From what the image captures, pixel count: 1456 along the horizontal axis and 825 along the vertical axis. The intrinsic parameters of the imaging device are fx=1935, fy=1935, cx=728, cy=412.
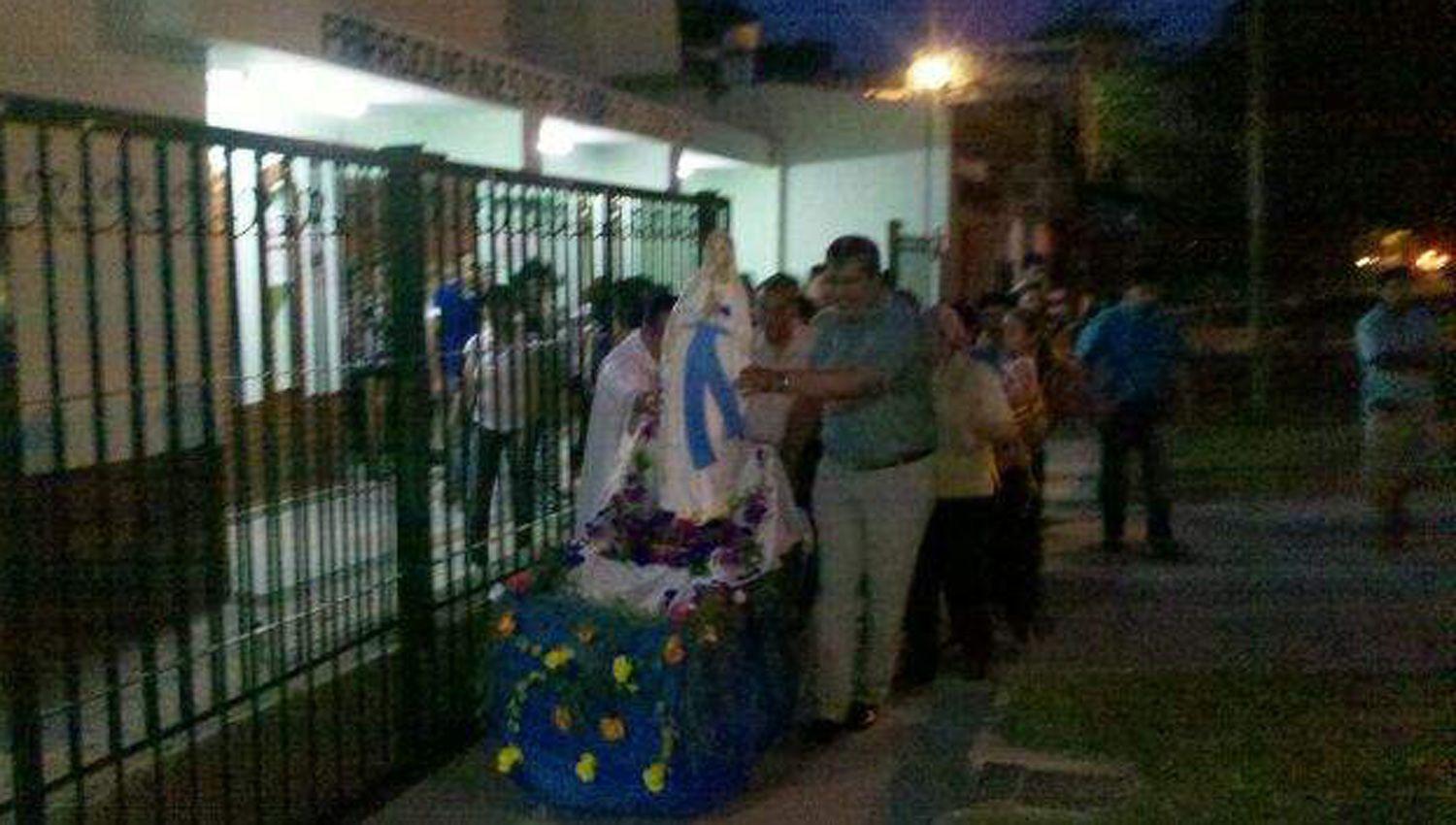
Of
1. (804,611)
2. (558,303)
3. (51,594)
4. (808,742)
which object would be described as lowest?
(808,742)

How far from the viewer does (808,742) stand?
6.74m

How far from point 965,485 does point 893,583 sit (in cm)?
96

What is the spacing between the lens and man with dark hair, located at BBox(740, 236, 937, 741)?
6.73 m

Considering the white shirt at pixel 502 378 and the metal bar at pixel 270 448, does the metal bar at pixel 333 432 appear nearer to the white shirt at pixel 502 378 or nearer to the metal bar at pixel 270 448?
the metal bar at pixel 270 448

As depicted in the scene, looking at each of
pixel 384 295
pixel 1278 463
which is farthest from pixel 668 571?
pixel 1278 463

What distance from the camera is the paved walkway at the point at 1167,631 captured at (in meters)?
6.13

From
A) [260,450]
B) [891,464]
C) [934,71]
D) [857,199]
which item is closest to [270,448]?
[260,450]

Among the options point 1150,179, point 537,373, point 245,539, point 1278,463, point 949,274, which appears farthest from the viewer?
point 1150,179

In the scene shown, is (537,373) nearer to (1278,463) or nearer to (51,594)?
(51,594)

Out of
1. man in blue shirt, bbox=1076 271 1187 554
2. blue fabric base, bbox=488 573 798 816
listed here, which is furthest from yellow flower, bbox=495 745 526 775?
man in blue shirt, bbox=1076 271 1187 554

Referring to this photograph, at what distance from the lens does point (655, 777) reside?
5680mm

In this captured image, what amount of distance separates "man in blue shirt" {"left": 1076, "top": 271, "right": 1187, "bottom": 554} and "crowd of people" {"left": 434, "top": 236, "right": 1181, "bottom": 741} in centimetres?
247

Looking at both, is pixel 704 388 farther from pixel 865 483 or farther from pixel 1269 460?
pixel 1269 460

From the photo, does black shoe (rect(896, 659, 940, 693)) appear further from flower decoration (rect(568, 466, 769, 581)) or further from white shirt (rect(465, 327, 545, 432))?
white shirt (rect(465, 327, 545, 432))
